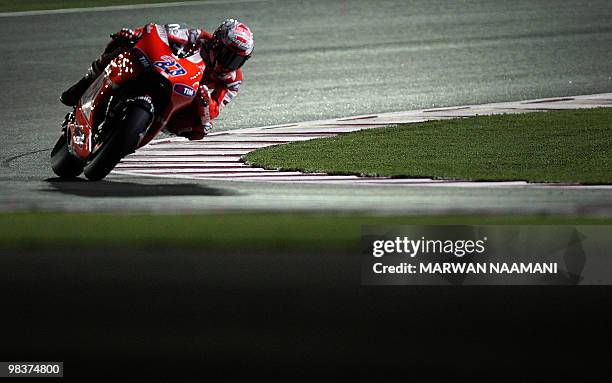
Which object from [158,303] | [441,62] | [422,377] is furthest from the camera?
[441,62]

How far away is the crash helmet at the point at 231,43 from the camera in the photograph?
387 inches

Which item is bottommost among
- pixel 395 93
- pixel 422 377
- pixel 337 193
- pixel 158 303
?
pixel 422 377

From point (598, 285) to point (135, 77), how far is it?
4736 mm

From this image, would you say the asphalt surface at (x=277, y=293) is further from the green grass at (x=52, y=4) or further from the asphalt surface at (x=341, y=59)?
the green grass at (x=52, y=4)

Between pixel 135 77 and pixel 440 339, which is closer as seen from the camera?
pixel 440 339

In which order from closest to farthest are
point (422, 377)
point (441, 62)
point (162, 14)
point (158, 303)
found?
1. point (422, 377)
2. point (158, 303)
3. point (441, 62)
4. point (162, 14)

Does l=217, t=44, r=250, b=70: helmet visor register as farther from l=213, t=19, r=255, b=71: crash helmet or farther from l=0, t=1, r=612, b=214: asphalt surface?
l=0, t=1, r=612, b=214: asphalt surface

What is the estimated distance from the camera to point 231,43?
32.2ft

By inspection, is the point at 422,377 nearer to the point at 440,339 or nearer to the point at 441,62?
the point at 440,339

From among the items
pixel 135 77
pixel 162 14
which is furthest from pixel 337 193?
pixel 162 14

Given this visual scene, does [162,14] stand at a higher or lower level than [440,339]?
higher

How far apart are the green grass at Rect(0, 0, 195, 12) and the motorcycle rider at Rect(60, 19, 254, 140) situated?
32.9 ft

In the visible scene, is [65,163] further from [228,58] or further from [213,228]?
[213,228]

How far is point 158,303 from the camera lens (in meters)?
5.71
